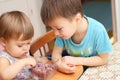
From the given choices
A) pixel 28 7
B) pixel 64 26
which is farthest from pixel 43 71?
pixel 28 7

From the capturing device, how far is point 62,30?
3.50ft

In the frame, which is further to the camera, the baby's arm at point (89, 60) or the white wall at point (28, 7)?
the white wall at point (28, 7)

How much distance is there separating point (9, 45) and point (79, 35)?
329 mm

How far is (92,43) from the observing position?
1.12 meters

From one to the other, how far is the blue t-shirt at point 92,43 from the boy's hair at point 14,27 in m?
0.22

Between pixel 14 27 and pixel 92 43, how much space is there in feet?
1.19

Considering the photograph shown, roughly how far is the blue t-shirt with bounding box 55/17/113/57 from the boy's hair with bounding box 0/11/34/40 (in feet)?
0.73

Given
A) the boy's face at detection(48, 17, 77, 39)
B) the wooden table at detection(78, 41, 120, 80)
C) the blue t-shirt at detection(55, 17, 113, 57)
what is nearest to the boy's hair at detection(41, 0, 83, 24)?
the boy's face at detection(48, 17, 77, 39)

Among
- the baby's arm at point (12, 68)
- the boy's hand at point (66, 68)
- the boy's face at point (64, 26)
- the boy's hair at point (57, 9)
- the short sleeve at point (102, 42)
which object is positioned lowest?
the boy's hand at point (66, 68)

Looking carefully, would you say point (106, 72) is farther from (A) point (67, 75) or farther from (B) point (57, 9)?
(B) point (57, 9)

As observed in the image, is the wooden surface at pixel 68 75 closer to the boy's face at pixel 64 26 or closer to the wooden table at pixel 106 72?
the wooden table at pixel 106 72

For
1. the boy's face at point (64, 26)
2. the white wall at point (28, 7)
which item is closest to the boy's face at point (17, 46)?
the boy's face at point (64, 26)

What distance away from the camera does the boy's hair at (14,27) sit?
3.36 ft

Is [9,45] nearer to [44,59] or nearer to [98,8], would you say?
[44,59]
